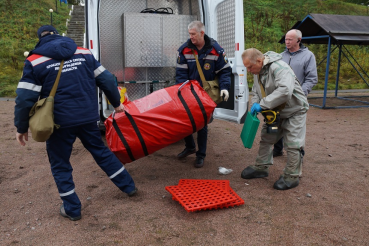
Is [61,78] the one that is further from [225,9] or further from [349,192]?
[349,192]

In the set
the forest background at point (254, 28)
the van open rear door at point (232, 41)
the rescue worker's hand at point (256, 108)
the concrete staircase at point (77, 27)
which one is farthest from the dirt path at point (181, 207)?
the concrete staircase at point (77, 27)

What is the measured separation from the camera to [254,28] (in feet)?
59.0

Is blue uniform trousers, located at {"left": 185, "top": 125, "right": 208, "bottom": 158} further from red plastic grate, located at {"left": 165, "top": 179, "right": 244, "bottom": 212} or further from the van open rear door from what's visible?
red plastic grate, located at {"left": 165, "top": 179, "right": 244, "bottom": 212}

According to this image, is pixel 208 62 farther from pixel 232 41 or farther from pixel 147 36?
pixel 147 36

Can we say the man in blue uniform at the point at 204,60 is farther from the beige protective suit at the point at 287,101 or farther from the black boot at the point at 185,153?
the black boot at the point at 185,153

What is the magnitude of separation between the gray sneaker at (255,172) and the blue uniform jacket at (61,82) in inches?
76.2

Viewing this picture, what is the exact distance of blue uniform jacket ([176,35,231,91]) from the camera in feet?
13.4

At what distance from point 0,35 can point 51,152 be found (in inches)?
611

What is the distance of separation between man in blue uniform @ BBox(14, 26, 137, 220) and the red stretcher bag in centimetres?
34

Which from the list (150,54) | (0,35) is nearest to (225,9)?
(150,54)

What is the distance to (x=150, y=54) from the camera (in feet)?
18.3

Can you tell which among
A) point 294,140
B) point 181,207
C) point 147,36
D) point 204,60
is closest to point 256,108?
point 294,140

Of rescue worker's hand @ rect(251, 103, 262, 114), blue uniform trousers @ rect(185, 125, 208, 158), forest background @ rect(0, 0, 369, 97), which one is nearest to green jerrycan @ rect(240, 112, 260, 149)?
rescue worker's hand @ rect(251, 103, 262, 114)

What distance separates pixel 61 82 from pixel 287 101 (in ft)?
7.44
